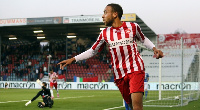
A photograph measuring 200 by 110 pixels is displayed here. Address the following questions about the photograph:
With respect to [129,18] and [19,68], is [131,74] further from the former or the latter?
[19,68]

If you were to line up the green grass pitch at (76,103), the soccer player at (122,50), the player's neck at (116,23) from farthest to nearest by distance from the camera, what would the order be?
1. the green grass pitch at (76,103)
2. the player's neck at (116,23)
3. the soccer player at (122,50)

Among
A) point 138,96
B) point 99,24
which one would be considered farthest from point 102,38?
point 99,24

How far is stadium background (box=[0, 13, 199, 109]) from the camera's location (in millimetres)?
43906

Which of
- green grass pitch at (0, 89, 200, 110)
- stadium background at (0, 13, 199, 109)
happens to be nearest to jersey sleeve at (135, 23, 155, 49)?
green grass pitch at (0, 89, 200, 110)

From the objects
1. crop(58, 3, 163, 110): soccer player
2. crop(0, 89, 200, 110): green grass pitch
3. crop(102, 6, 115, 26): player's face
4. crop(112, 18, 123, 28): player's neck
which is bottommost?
crop(0, 89, 200, 110): green grass pitch

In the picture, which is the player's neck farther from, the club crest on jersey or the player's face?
the club crest on jersey

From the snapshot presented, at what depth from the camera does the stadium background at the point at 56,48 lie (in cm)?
4391

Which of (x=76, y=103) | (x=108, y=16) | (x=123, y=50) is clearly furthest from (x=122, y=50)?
(x=76, y=103)

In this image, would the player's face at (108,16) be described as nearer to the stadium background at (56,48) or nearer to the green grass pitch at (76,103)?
the green grass pitch at (76,103)

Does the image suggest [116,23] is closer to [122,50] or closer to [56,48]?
[122,50]

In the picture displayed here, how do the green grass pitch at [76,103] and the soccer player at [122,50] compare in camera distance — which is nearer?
the soccer player at [122,50]

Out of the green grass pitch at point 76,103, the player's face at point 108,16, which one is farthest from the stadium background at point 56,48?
the player's face at point 108,16

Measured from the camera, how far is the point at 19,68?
5238 centimetres

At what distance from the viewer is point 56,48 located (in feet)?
177
